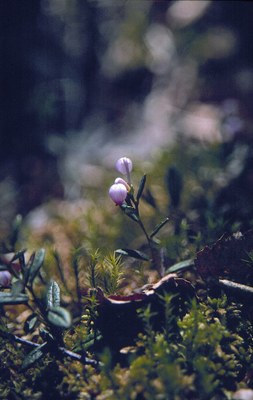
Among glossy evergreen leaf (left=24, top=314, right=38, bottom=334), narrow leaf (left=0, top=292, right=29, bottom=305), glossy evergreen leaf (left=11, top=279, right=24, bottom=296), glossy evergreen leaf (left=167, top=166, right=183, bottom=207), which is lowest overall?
glossy evergreen leaf (left=24, top=314, right=38, bottom=334)

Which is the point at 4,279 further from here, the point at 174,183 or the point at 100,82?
the point at 100,82

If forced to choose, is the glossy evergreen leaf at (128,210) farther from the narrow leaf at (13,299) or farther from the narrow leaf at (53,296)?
the narrow leaf at (13,299)

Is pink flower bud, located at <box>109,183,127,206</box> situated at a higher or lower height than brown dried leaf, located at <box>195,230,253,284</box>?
higher

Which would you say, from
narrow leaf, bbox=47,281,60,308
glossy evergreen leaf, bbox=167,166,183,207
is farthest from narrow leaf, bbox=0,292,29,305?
glossy evergreen leaf, bbox=167,166,183,207

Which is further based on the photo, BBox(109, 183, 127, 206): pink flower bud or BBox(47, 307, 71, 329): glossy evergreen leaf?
BBox(109, 183, 127, 206): pink flower bud

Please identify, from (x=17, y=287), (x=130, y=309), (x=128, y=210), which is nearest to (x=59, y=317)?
(x=17, y=287)

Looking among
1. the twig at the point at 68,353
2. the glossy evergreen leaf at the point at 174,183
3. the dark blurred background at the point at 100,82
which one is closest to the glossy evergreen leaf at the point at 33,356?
the twig at the point at 68,353

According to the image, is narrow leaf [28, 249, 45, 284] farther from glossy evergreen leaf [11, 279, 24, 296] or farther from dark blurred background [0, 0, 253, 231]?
dark blurred background [0, 0, 253, 231]

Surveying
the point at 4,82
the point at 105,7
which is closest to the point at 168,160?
the point at 4,82
